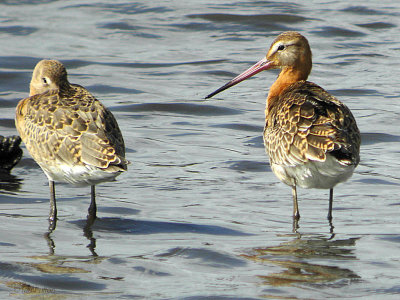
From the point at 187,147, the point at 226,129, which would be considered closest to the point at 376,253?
the point at 187,147

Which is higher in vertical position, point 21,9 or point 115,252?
point 21,9

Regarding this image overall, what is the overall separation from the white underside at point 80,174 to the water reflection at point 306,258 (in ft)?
4.78

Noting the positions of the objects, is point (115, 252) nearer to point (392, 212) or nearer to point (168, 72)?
point (392, 212)

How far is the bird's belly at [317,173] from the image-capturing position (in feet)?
24.5

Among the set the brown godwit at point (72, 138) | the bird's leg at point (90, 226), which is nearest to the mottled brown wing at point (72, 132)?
the brown godwit at point (72, 138)

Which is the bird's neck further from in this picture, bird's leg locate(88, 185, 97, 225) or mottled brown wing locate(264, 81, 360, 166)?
bird's leg locate(88, 185, 97, 225)

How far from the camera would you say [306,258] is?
683 centimetres

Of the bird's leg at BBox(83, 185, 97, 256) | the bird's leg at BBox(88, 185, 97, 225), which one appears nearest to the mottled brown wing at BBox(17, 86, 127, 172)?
the bird's leg at BBox(88, 185, 97, 225)

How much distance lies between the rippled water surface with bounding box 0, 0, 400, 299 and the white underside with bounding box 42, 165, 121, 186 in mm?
405

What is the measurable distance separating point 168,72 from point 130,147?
4.29 m

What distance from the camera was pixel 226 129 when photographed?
1180cm

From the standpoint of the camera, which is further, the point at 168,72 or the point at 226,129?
the point at 168,72

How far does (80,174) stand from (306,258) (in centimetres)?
211

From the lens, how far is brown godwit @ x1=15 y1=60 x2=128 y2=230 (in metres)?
7.50
